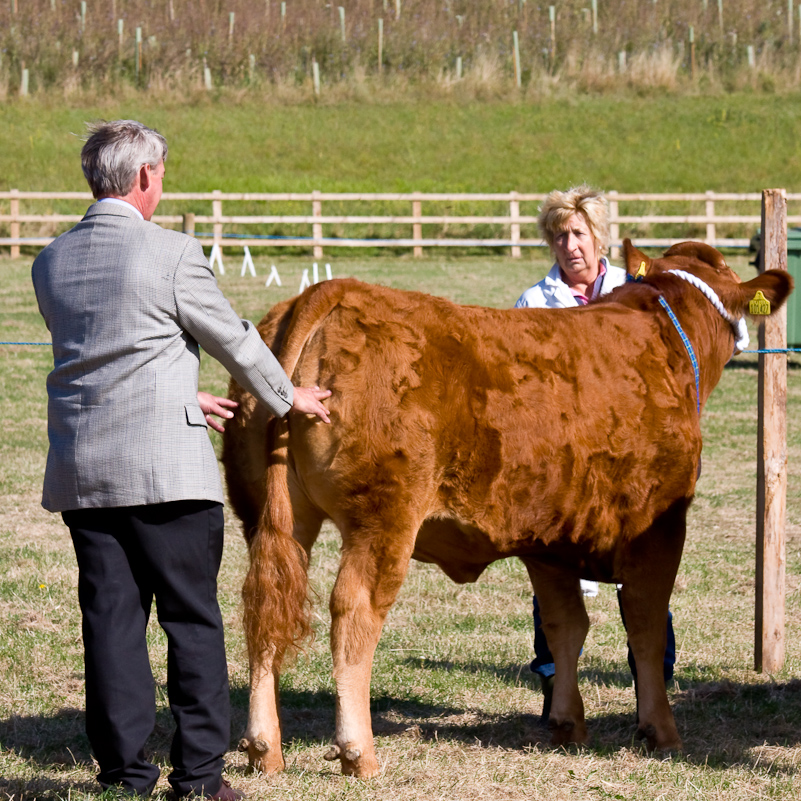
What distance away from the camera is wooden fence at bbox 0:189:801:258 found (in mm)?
23391

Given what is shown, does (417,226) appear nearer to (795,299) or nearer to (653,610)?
(795,299)

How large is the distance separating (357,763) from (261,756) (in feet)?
1.18

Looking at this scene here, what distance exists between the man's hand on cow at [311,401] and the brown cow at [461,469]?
65 millimetres

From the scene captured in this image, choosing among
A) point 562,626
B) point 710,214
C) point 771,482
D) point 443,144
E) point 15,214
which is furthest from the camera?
point 443,144

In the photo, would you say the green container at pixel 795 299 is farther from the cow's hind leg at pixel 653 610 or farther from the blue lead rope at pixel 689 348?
the cow's hind leg at pixel 653 610

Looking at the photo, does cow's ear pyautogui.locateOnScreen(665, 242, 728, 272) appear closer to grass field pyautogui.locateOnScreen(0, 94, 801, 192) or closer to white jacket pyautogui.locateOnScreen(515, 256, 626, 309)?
white jacket pyautogui.locateOnScreen(515, 256, 626, 309)

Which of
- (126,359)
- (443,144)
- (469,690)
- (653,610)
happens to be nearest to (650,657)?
(653,610)

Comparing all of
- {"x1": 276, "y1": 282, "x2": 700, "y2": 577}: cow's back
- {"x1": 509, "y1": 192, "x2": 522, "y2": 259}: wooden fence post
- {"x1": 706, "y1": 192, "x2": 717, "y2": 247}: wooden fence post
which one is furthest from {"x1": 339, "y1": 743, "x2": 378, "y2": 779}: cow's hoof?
{"x1": 706, "y1": 192, "x2": 717, "y2": 247}: wooden fence post

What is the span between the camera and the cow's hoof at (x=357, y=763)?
3.68m

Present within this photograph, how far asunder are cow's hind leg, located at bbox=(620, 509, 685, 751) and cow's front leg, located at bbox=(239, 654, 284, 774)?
4.69ft

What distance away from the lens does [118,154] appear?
3.31 metres

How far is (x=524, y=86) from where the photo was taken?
39.9m

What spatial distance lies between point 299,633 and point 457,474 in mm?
761

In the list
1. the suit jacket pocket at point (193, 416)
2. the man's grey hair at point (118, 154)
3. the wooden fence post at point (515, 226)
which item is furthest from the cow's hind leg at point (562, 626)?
the wooden fence post at point (515, 226)
